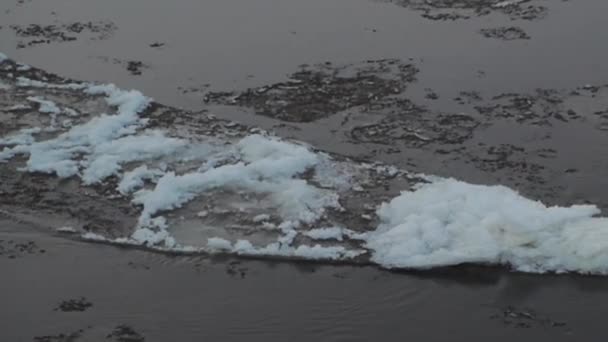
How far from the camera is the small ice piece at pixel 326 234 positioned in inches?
269

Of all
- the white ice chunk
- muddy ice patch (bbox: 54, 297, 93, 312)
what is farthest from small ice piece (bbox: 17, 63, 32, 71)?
the white ice chunk

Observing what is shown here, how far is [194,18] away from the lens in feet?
38.7

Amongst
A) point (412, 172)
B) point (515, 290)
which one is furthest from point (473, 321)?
point (412, 172)

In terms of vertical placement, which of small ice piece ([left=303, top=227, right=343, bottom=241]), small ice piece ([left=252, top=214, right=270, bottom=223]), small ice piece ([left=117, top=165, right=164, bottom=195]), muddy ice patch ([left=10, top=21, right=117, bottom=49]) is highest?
muddy ice patch ([left=10, top=21, right=117, bottom=49])

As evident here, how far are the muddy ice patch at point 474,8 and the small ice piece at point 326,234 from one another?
564cm

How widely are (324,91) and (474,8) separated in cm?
380

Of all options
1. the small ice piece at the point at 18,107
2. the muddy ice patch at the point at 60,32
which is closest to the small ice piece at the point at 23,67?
the muddy ice patch at the point at 60,32

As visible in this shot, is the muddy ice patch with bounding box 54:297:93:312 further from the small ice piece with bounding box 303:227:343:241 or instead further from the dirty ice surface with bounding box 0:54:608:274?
the small ice piece with bounding box 303:227:343:241

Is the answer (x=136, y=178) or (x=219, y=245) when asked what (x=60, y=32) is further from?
(x=219, y=245)

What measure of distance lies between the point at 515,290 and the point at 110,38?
7417 millimetres

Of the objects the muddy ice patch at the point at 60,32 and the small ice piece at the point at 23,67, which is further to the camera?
the muddy ice patch at the point at 60,32

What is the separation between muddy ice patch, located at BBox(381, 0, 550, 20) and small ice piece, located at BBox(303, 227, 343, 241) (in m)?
5.64

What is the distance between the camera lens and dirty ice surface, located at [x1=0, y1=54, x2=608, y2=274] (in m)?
6.50

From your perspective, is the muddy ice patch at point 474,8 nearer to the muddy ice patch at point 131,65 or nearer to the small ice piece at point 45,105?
the muddy ice patch at point 131,65
